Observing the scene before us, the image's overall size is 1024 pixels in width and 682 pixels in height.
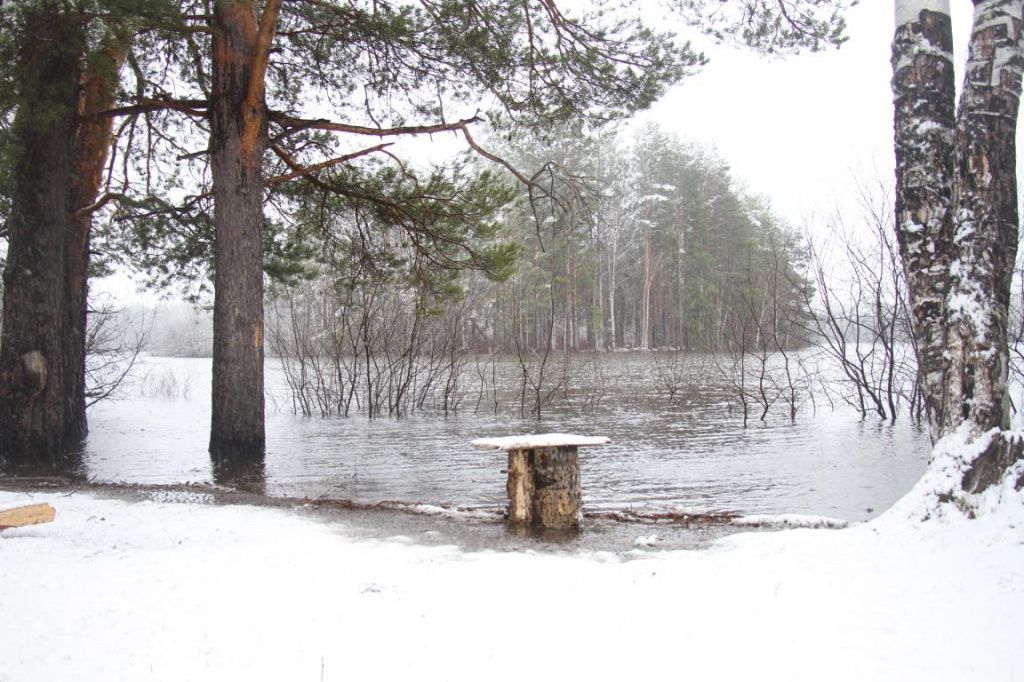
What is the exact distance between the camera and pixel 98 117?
9.20 m

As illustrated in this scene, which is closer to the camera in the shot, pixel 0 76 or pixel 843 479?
pixel 0 76

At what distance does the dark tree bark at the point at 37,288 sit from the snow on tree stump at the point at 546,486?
618 cm

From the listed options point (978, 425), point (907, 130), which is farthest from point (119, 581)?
point (907, 130)

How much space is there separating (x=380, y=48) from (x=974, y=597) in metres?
9.16

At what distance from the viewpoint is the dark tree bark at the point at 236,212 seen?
855 centimetres

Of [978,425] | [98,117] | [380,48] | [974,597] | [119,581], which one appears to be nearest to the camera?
[974,597]

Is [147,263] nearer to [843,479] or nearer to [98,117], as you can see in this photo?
[98,117]

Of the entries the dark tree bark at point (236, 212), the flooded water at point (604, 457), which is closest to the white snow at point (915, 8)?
the flooded water at point (604, 457)

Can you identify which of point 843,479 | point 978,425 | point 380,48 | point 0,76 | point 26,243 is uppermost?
point 380,48

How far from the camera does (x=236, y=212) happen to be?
8547 mm

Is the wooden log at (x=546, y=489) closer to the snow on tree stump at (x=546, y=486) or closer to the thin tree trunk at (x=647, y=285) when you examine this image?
the snow on tree stump at (x=546, y=486)

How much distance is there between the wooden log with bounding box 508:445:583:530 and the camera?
5.41m

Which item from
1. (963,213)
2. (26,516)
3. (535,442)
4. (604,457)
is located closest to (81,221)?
(26,516)

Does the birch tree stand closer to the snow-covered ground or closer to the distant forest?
the snow-covered ground
